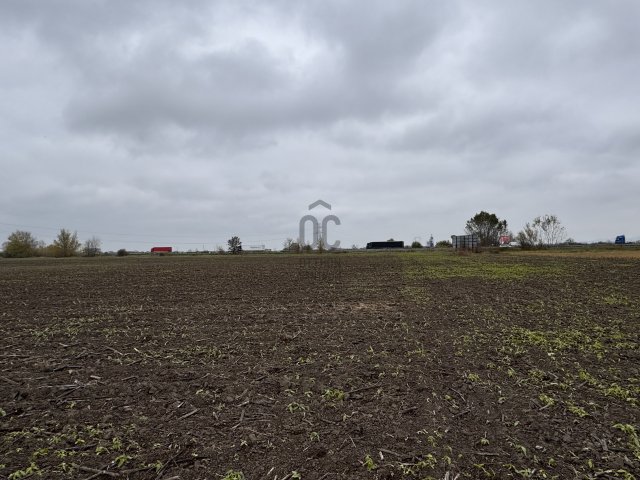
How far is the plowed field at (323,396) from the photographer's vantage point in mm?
3232

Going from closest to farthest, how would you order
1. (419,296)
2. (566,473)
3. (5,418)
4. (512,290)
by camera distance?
(566,473)
(5,418)
(419,296)
(512,290)

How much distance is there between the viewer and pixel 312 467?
319 cm

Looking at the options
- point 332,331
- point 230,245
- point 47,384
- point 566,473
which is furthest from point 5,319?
point 230,245

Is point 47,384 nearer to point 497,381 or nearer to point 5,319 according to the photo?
point 497,381

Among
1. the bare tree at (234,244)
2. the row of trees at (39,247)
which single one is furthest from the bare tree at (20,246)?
the bare tree at (234,244)

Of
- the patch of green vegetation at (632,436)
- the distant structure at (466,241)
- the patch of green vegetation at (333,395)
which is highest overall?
the distant structure at (466,241)

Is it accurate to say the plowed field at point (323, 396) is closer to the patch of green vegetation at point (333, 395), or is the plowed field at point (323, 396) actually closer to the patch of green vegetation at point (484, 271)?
the patch of green vegetation at point (333, 395)

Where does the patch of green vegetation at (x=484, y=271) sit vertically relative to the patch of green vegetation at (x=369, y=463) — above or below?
above

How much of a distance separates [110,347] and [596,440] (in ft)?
22.7

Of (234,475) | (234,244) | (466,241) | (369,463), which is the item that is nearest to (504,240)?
(466,241)

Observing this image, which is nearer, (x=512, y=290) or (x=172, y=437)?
(x=172, y=437)

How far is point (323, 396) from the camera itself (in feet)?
15.0

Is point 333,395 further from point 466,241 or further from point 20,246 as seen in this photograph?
point 20,246

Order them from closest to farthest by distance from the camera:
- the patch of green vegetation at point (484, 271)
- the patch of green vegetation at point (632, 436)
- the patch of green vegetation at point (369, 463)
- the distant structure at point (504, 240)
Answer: the patch of green vegetation at point (369, 463)
the patch of green vegetation at point (632, 436)
the patch of green vegetation at point (484, 271)
the distant structure at point (504, 240)
